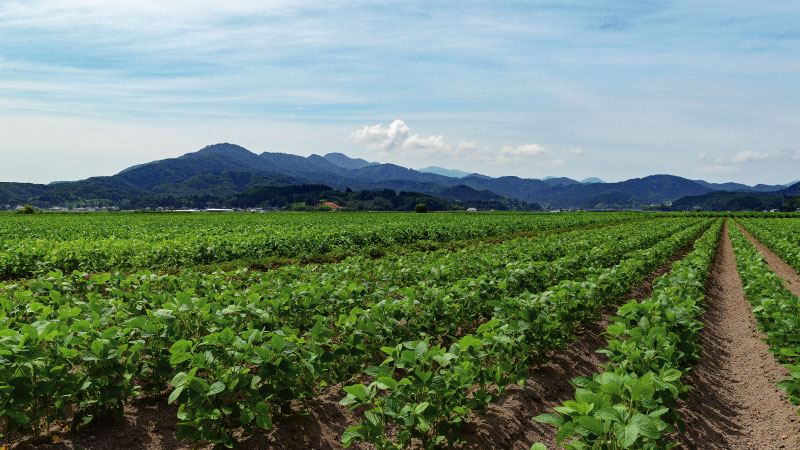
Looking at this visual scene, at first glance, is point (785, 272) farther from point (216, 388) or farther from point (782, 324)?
point (216, 388)

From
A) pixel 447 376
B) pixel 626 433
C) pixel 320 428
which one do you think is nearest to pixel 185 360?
pixel 320 428

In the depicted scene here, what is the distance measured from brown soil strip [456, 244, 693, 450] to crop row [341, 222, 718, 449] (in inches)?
9.3

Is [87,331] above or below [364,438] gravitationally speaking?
above

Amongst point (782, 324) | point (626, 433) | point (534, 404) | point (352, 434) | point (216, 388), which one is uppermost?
point (626, 433)

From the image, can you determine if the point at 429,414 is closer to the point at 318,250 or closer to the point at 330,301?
the point at 330,301

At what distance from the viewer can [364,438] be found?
12.1 ft

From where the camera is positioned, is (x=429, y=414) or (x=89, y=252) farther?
(x=89, y=252)

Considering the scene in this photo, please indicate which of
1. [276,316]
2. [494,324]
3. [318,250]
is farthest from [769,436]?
[318,250]

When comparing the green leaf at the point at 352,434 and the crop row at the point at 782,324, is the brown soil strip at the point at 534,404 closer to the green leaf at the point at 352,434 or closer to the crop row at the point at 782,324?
the green leaf at the point at 352,434

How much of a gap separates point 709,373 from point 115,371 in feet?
29.8

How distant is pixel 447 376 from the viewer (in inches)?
167

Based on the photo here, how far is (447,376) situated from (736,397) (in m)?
5.71

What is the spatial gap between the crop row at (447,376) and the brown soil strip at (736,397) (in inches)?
82.0

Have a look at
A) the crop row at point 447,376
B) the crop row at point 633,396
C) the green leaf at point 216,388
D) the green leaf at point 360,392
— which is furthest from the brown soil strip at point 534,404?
the green leaf at point 216,388
